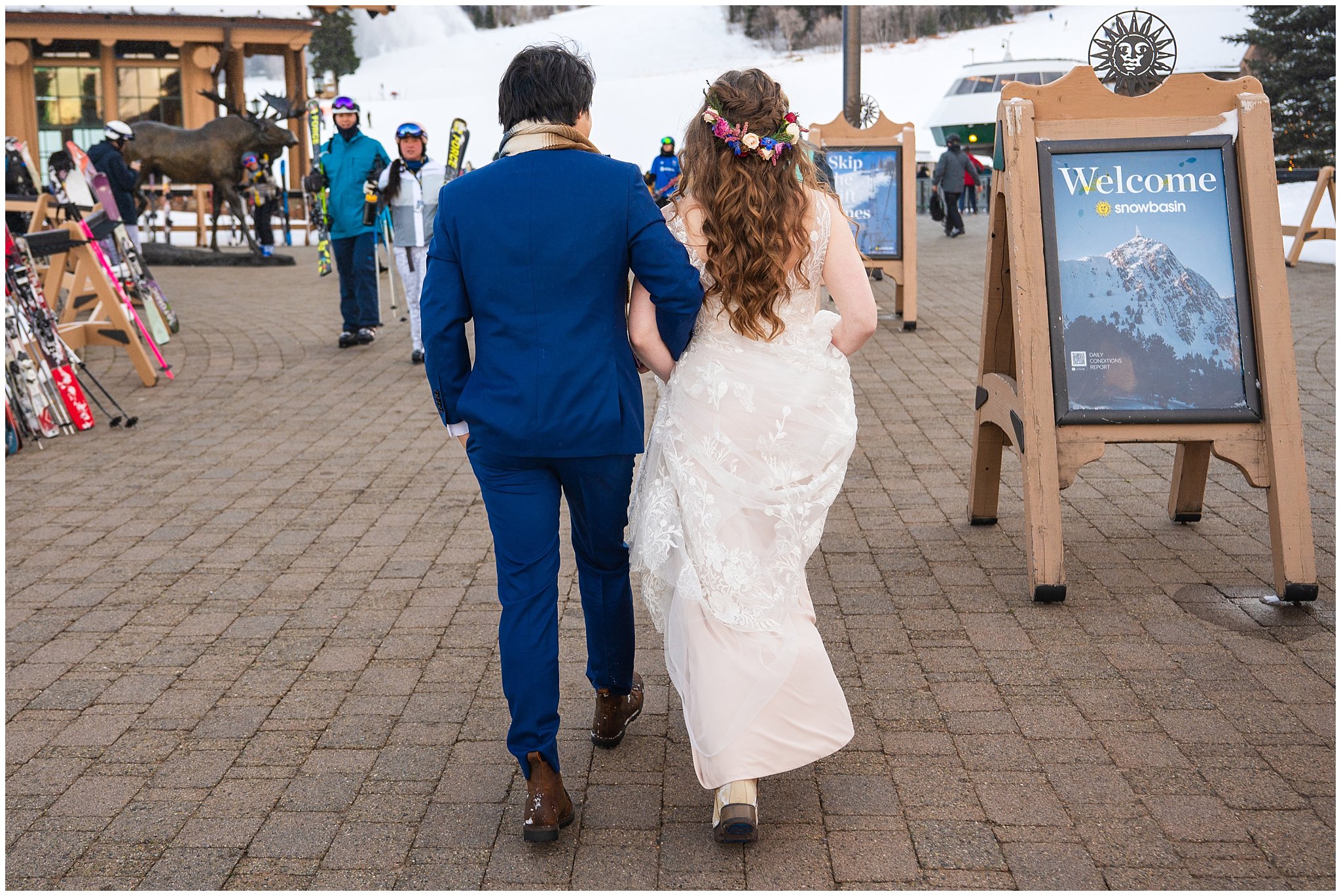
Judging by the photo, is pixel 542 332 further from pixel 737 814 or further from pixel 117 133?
pixel 117 133

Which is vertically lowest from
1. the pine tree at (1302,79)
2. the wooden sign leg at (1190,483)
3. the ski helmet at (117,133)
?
the wooden sign leg at (1190,483)

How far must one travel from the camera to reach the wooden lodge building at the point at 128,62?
2206cm

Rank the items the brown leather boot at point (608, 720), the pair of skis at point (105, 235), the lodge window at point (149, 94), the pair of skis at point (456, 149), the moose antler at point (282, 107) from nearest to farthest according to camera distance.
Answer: the brown leather boot at point (608, 720)
the pair of skis at point (105, 235)
the pair of skis at point (456, 149)
the moose antler at point (282, 107)
the lodge window at point (149, 94)

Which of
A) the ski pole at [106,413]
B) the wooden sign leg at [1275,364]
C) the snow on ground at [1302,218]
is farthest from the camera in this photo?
the snow on ground at [1302,218]

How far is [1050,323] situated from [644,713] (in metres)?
2.13

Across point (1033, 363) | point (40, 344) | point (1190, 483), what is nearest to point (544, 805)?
point (1033, 363)

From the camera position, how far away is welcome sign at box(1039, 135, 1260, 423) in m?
4.63

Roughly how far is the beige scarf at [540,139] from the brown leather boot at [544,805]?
1.45 metres

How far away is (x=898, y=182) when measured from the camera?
37.4ft

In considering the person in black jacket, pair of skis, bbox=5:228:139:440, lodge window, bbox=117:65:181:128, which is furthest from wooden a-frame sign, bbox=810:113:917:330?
lodge window, bbox=117:65:181:128

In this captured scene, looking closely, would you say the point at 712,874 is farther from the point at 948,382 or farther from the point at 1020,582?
the point at 948,382

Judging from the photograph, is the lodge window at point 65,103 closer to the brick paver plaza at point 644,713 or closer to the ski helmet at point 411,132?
the ski helmet at point 411,132

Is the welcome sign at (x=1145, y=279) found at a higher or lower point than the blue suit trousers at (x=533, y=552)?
higher

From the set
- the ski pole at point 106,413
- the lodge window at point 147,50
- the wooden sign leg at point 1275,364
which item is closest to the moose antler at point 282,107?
the lodge window at point 147,50
